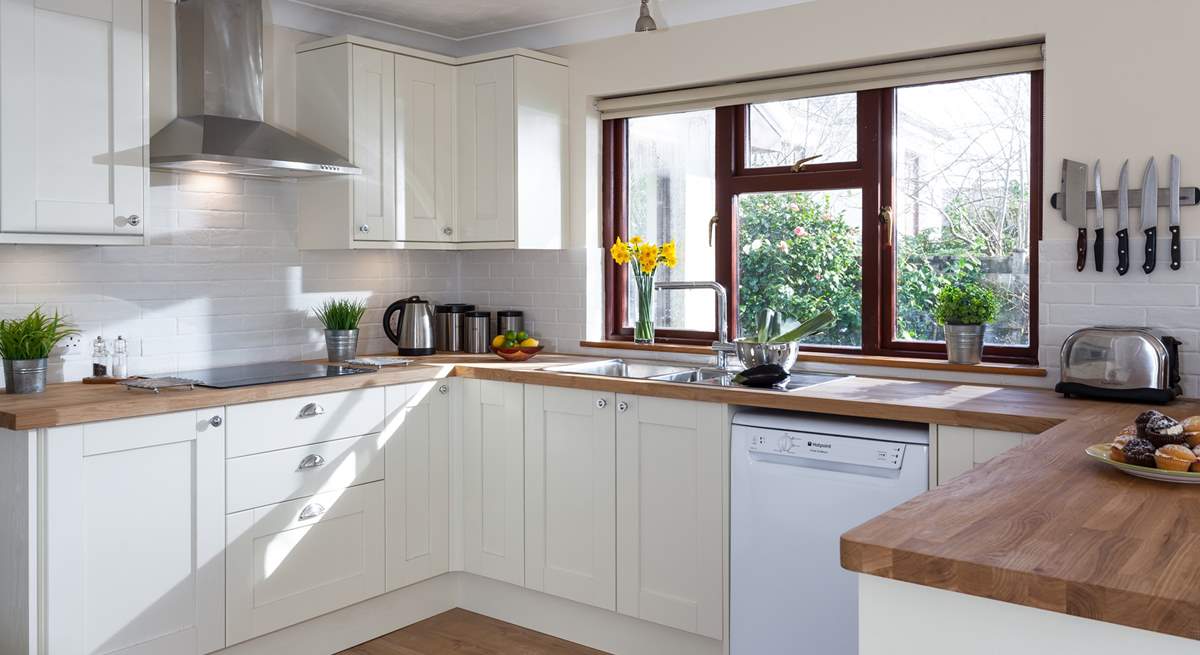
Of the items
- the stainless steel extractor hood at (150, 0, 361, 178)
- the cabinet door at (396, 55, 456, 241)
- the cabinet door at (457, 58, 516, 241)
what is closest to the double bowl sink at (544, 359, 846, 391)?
the cabinet door at (457, 58, 516, 241)

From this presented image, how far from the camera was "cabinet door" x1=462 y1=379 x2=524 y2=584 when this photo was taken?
3.75 meters

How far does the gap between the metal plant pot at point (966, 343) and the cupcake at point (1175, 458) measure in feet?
4.84

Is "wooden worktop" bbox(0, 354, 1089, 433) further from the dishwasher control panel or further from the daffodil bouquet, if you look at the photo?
the daffodil bouquet

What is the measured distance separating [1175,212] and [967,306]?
2.20 feet

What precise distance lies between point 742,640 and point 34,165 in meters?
2.62

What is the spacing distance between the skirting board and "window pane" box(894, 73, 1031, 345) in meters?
2.19

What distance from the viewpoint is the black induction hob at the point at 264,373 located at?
3.34 meters

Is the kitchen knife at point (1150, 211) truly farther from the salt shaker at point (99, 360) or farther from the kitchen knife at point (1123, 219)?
the salt shaker at point (99, 360)

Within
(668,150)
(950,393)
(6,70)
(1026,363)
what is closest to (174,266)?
(6,70)

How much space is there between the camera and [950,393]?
3039 mm

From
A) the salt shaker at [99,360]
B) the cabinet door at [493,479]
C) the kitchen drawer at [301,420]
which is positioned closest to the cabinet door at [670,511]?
the cabinet door at [493,479]

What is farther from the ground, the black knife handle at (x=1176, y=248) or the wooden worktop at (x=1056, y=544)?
the black knife handle at (x=1176, y=248)

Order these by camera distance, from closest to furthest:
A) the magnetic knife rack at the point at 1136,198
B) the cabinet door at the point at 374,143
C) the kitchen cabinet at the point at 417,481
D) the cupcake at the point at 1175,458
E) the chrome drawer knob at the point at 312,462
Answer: the cupcake at the point at 1175,458 → the magnetic knife rack at the point at 1136,198 → the chrome drawer knob at the point at 312,462 → the kitchen cabinet at the point at 417,481 → the cabinet door at the point at 374,143

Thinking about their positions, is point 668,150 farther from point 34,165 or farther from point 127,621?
point 127,621
